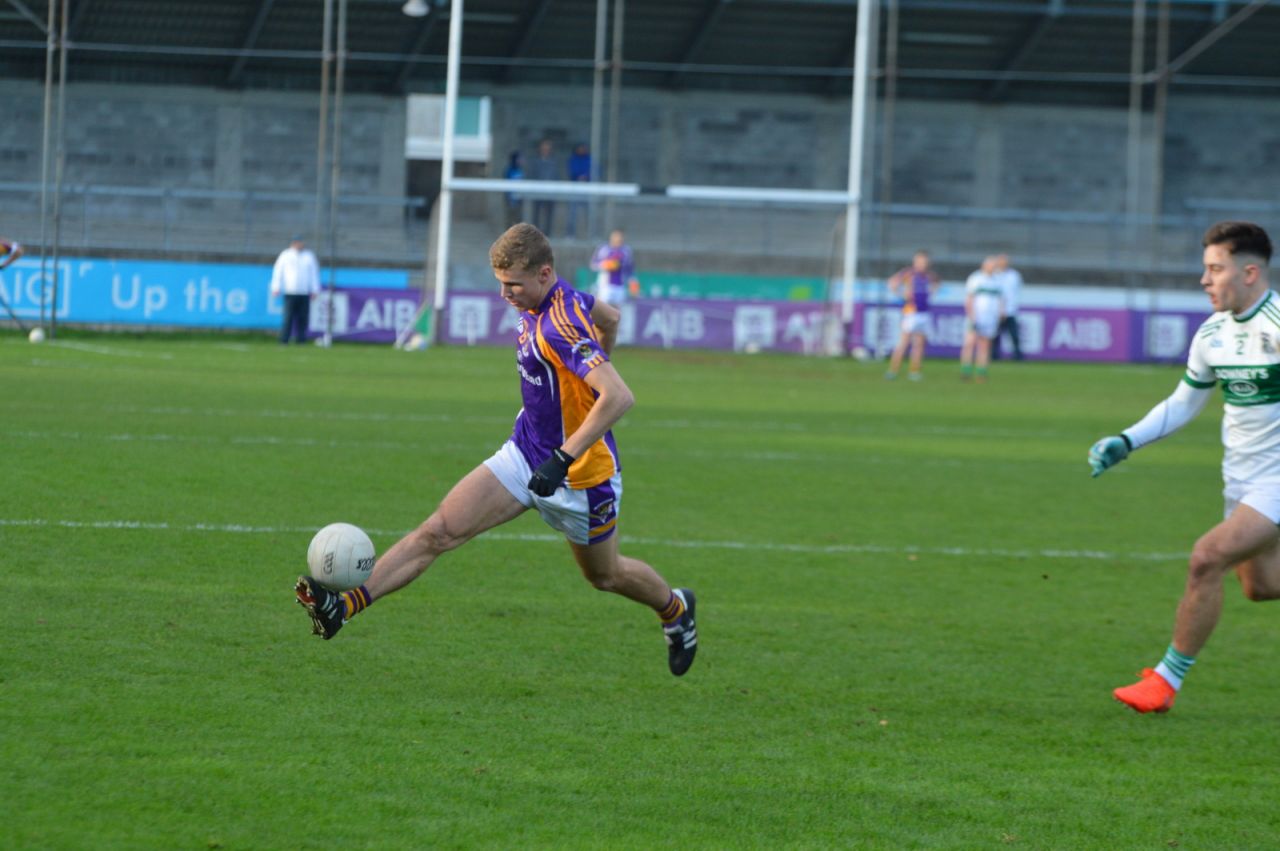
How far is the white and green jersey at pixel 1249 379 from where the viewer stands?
6.88 m

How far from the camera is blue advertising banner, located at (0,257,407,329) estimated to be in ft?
89.7

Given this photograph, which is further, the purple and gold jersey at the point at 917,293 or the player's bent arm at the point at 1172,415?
the purple and gold jersey at the point at 917,293

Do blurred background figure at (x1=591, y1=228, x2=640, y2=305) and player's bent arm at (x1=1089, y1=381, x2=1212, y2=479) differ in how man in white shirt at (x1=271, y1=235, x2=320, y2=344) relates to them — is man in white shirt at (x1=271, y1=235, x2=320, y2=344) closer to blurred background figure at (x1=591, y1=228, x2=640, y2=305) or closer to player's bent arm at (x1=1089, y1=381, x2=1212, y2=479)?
blurred background figure at (x1=591, y1=228, x2=640, y2=305)

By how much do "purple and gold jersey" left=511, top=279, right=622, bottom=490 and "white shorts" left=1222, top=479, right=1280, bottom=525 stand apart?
268 cm

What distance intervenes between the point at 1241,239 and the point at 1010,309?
26161 mm

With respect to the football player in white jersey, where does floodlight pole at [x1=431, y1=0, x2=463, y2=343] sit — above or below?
above

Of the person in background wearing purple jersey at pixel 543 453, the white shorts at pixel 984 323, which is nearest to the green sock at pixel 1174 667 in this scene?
the person in background wearing purple jersey at pixel 543 453

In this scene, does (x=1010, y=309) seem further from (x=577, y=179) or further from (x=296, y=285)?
(x=296, y=285)

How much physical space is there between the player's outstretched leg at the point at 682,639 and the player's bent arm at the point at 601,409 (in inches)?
44.2

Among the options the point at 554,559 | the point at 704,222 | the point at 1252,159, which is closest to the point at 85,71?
the point at 704,222

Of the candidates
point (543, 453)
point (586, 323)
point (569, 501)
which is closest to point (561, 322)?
point (586, 323)

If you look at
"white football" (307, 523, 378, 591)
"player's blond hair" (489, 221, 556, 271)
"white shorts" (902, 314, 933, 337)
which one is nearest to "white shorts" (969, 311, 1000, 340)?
"white shorts" (902, 314, 933, 337)

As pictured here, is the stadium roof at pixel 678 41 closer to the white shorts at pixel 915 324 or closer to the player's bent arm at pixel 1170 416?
the white shorts at pixel 915 324

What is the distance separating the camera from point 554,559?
31.6 ft
